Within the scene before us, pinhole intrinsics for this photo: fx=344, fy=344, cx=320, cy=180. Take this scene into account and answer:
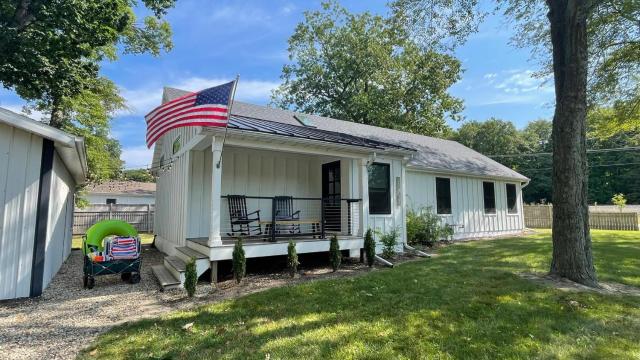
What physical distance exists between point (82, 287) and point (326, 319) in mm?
4948

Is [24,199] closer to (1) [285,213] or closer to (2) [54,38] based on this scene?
(1) [285,213]

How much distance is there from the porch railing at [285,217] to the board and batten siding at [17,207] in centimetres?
351

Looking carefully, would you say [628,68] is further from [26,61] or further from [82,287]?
[26,61]

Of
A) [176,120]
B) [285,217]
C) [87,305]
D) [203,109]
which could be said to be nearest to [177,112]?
[176,120]

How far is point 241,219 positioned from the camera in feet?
26.8

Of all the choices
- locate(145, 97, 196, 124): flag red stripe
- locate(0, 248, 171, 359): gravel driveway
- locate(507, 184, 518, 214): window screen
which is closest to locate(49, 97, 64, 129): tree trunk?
locate(145, 97, 196, 124): flag red stripe

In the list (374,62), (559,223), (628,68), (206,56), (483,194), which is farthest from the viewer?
(374,62)

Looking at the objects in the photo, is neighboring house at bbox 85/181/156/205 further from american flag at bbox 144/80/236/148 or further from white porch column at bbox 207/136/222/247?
white porch column at bbox 207/136/222/247

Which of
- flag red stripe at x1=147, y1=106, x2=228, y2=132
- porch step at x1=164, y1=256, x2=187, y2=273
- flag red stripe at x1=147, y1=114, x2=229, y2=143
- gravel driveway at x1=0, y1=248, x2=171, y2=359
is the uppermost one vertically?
flag red stripe at x1=147, y1=106, x2=228, y2=132

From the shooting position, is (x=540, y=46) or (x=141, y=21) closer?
(x=540, y=46)

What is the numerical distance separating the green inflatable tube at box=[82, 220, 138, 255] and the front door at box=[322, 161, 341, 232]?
479 centimetres

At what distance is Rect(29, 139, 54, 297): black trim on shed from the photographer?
5.44 metres

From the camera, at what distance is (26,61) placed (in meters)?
9.46

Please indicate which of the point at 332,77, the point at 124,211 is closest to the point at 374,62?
the point at 332,77
